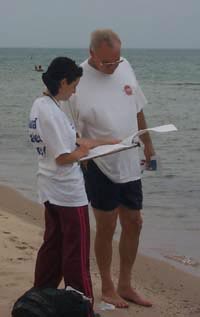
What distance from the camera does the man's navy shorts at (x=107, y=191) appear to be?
470cm

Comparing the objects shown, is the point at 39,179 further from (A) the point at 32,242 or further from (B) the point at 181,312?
(A) the point at 32,242

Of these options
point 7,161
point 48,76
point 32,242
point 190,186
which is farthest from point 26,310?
point 7,161

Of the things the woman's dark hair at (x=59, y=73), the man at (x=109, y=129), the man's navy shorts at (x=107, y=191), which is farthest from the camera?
the man's navy shorts at (x=107, y=191)

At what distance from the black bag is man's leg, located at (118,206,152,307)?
2.67ft

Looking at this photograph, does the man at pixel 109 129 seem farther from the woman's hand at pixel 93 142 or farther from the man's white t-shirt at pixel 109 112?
the woman's hand at pixel 93 142

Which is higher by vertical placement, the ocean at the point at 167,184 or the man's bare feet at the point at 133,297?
the man's bare feet at the point at 133,297

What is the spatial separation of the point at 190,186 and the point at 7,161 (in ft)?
13.4

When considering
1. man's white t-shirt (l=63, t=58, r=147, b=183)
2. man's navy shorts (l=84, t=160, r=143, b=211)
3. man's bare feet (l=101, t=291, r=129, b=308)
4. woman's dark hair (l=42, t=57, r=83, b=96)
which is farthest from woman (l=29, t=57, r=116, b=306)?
man's bare feet (l=101, t=291, r=129, b=308)

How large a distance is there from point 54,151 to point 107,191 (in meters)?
0.79

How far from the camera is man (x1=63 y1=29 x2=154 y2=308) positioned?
4.58 meters

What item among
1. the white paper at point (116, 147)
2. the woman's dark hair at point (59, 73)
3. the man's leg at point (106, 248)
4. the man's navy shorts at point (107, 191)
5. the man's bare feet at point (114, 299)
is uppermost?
the woman's dark hair at point (59, 73)

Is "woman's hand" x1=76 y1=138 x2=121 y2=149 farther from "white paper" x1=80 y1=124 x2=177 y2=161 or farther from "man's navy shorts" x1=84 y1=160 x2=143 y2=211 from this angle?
"man's navy shorts" x1=84 y1=160 x2=143 y2=211

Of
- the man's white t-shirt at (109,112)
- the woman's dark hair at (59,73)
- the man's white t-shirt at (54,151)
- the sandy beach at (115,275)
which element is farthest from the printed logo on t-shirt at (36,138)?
the sandy beach at (115,275)

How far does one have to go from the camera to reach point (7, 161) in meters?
13.2
